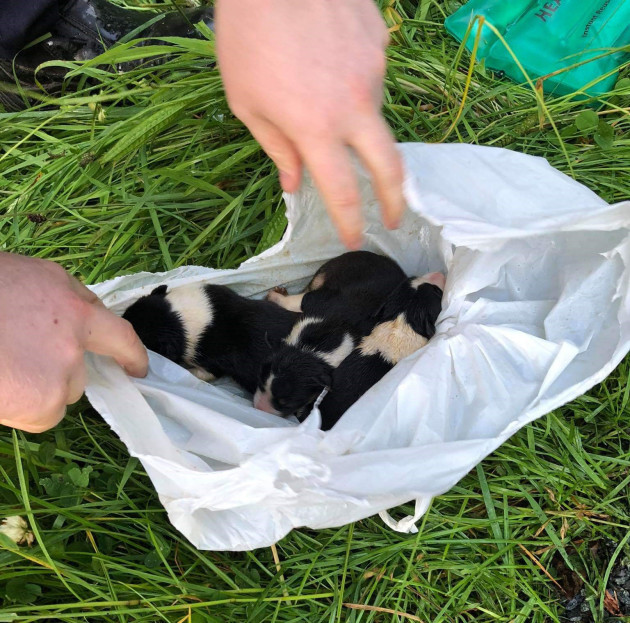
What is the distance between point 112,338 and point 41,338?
22 cm

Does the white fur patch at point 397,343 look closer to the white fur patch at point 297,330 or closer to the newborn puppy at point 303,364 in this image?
the newborn puppy at point 303,364

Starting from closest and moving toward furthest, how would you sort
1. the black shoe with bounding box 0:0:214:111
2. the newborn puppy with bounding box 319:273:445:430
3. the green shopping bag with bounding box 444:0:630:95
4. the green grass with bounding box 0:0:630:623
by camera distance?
the green grass with bounding box 0:0:630:623 → the newborn puppy with bounding box 319:273:445:430 → the green shopping bag with bounding box 444:0:630:95 → the black shoe with bounding box 0:0:214:111

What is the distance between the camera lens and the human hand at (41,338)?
1242mm

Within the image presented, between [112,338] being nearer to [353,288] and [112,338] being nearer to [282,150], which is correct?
[282,150]

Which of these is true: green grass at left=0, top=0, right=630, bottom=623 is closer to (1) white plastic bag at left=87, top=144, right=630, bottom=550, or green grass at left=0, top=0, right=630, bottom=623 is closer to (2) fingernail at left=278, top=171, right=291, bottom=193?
(1) white plastic bag at left=87, top=144, right=630, bottom=550

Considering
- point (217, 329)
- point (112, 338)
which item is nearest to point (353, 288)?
point (217, 329)

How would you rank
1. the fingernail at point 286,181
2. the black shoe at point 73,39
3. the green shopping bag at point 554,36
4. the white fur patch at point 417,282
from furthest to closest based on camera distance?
the black shoe at point 73,39, the green shopping bag at point 554,36, the white fur patch at point 417,282, the fingernail at point 286,181

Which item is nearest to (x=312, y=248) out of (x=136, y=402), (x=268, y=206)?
(x=268, y=206)

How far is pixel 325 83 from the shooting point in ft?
3.14

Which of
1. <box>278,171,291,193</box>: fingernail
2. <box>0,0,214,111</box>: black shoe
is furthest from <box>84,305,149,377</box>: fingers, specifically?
<box>0,0,214,111</box>: black shoe

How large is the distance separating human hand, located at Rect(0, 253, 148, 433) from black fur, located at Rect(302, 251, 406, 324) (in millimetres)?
873

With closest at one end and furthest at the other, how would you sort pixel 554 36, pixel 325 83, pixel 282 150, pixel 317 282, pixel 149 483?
1. pixel 325 83
2. pixel 282 150
3. pixel 149 483
4. pixel 317 282
5. pixel 554 36

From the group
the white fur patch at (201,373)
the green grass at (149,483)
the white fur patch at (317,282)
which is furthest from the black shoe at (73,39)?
the white fur patch at (201,373)

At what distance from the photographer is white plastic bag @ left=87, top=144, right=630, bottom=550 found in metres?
1.46
